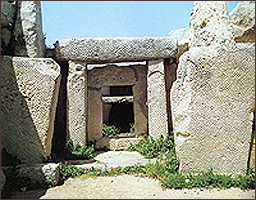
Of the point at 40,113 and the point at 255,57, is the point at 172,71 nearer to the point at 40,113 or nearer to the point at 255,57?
the point at 255,57

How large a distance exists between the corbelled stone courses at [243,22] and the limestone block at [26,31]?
12.1 ft

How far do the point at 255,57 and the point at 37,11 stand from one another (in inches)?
166

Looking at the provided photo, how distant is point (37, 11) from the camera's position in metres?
4.98

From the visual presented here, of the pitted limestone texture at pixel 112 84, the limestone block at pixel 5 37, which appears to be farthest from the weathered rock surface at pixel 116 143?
the limestone block at pixel 5 37

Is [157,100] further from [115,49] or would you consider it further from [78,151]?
[78,151]

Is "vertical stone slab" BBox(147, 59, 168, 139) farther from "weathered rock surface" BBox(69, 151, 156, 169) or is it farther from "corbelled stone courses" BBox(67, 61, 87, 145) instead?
"corbelled stone courses" BBox(67, 61, 87, 145)

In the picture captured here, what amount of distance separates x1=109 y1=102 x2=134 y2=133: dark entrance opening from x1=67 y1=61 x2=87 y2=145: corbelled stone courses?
4062mm

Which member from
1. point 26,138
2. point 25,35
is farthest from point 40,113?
point 25,35

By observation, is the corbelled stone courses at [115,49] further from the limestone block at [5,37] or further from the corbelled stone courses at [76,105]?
the limestone block at [5,37]

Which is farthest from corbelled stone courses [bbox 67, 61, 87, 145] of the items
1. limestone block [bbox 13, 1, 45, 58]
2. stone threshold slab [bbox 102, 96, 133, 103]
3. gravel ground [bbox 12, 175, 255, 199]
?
stone threshold slab [bbox 102, 96, 133, 103]


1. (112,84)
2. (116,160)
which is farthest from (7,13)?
(116,160)

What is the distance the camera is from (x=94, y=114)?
626 centimetres

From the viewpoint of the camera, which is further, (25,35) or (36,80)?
(25,35)

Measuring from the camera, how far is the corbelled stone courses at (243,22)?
3.57 metres
